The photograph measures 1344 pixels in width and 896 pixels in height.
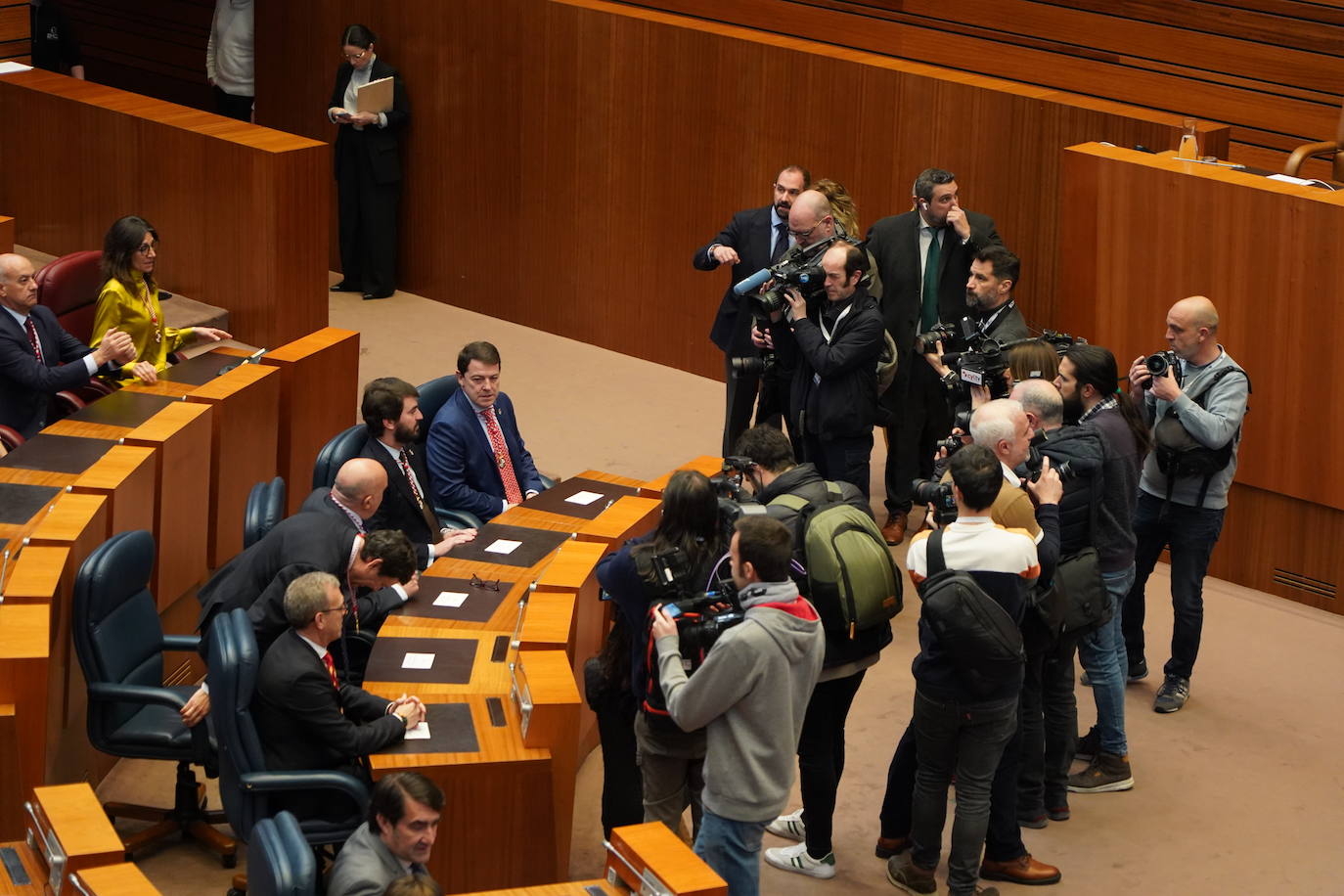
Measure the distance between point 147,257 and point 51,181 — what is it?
6.43ft

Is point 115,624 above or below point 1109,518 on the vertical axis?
below

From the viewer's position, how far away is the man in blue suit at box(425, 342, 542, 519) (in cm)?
614

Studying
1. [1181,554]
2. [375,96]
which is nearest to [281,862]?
[1181,554]

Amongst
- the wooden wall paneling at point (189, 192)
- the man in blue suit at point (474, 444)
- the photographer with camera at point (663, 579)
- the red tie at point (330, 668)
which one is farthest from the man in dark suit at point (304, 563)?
the wooden wall paneling at point (189, 192)

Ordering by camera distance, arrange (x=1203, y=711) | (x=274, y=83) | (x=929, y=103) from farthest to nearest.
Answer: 1. (x=274, y=83)
2. (x=929, y=103)
3. (x=1203, y=711)

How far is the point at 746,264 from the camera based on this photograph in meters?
6.96

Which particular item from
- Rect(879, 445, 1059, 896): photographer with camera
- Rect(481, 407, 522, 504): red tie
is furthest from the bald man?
Rect(481, 407, 522, 504): red tie

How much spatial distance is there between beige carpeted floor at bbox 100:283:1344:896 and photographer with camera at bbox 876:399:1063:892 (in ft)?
0.26

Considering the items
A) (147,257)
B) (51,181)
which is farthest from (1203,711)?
(51,181)

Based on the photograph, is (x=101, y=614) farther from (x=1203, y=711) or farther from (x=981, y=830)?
(x=1203, y=711)

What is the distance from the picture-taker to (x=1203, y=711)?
5887mm

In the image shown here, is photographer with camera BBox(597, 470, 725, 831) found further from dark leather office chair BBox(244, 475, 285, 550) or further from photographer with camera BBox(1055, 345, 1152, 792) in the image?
dark leather office chair BBox(244, 475, 285, 550)

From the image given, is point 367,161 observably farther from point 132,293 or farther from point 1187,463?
point 1187,463

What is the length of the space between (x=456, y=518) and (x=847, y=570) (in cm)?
223
